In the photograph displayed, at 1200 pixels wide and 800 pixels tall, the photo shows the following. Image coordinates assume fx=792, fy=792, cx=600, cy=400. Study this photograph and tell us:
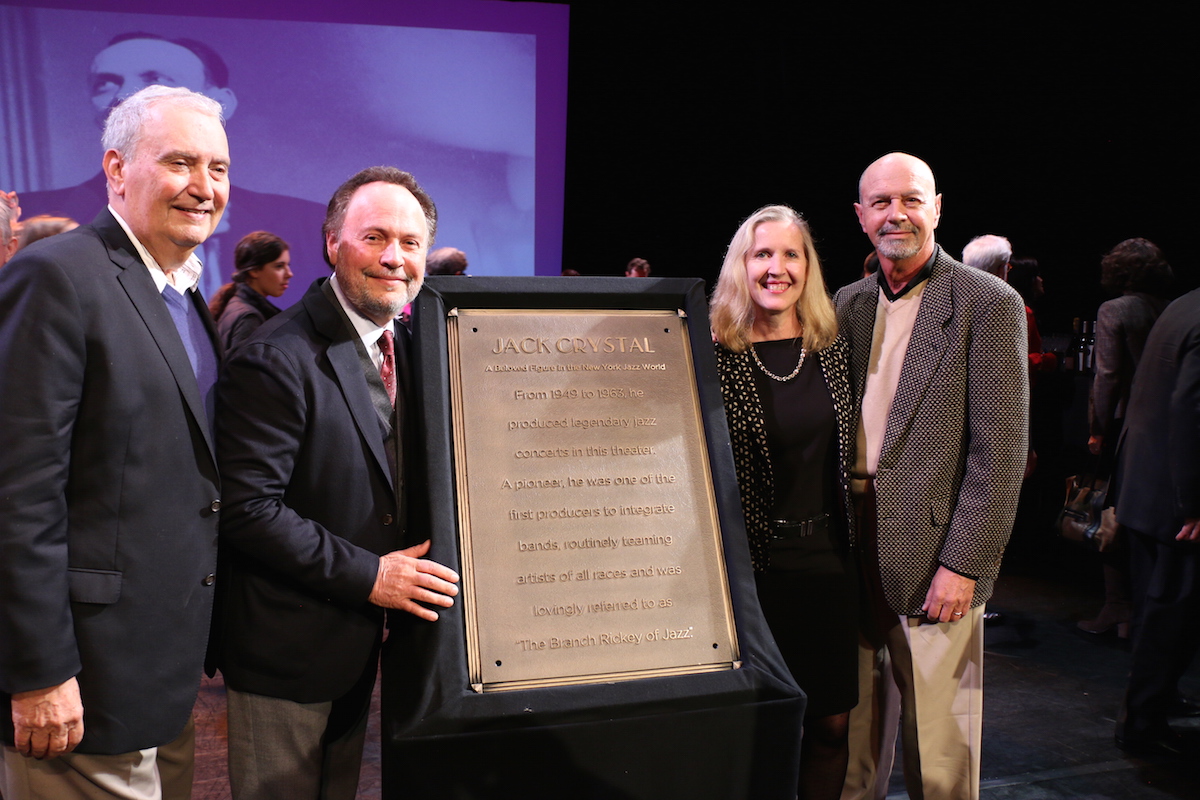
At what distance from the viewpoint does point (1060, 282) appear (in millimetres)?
7297

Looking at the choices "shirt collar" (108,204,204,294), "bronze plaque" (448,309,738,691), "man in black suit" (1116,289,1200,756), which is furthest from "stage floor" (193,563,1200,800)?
"shirt collar" (108,204,204,294)

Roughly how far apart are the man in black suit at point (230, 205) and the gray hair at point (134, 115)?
13.0 ft

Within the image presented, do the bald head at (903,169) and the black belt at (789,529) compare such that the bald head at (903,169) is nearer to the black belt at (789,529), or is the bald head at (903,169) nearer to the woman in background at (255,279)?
the black belt at (789,529)

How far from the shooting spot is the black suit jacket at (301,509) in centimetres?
145

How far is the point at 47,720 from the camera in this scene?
1.27m

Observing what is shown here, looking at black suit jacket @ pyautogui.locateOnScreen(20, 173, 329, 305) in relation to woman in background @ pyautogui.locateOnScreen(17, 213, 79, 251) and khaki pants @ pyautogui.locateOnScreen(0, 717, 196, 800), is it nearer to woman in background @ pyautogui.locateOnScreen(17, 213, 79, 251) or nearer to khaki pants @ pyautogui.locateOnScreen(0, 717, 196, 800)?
woman in background @ pyautogui.locateOnScreen(17, 213, 79, 251)

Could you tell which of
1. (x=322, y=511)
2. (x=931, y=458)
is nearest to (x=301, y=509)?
(x=322, y=511)

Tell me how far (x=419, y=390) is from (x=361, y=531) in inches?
11.7

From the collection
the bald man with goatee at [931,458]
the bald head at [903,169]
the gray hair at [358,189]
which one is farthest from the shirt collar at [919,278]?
the gray hair at [358,189]

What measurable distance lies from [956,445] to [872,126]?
5819 millimetres

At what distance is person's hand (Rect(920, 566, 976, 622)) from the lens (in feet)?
6.39

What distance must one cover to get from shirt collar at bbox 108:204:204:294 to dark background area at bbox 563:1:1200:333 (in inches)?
228

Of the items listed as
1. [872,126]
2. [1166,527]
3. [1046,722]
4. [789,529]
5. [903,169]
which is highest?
[872,126]

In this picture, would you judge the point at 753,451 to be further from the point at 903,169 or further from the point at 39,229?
the point at 39,229
